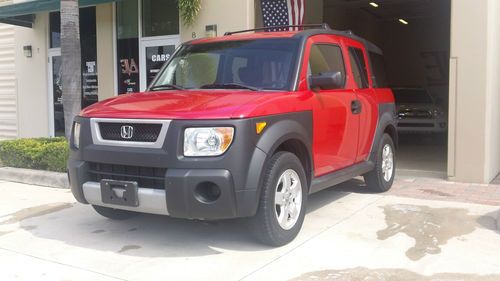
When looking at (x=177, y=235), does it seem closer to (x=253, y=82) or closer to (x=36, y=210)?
(x=253, y=82)

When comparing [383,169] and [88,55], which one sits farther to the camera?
[88,55]

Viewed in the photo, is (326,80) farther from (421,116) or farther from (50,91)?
(50,91)

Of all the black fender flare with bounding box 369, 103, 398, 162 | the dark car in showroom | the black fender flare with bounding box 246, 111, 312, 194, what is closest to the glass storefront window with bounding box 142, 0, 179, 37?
the black fender flare with bounding box 369, 103, 398, 162

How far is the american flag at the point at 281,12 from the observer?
972cm

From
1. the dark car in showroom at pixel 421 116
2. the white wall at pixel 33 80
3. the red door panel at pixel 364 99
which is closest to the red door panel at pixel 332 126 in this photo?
the red door panel at pixel 364 99

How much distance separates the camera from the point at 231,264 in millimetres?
4648

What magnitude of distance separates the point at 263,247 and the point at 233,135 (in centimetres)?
117

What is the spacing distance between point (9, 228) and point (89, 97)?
6647mm

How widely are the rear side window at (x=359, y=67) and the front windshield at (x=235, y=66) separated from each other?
138 cm

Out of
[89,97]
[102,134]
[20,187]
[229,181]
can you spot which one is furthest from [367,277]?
[89,97]

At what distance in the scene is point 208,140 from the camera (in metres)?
4.54

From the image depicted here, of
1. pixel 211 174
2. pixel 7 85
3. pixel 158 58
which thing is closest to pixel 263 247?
pixel 211 174

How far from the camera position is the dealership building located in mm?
7879

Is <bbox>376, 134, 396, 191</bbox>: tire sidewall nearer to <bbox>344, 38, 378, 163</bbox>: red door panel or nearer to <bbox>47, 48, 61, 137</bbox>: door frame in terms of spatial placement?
<bbox>344, 38, 378, 163</bbox>: red door panel
